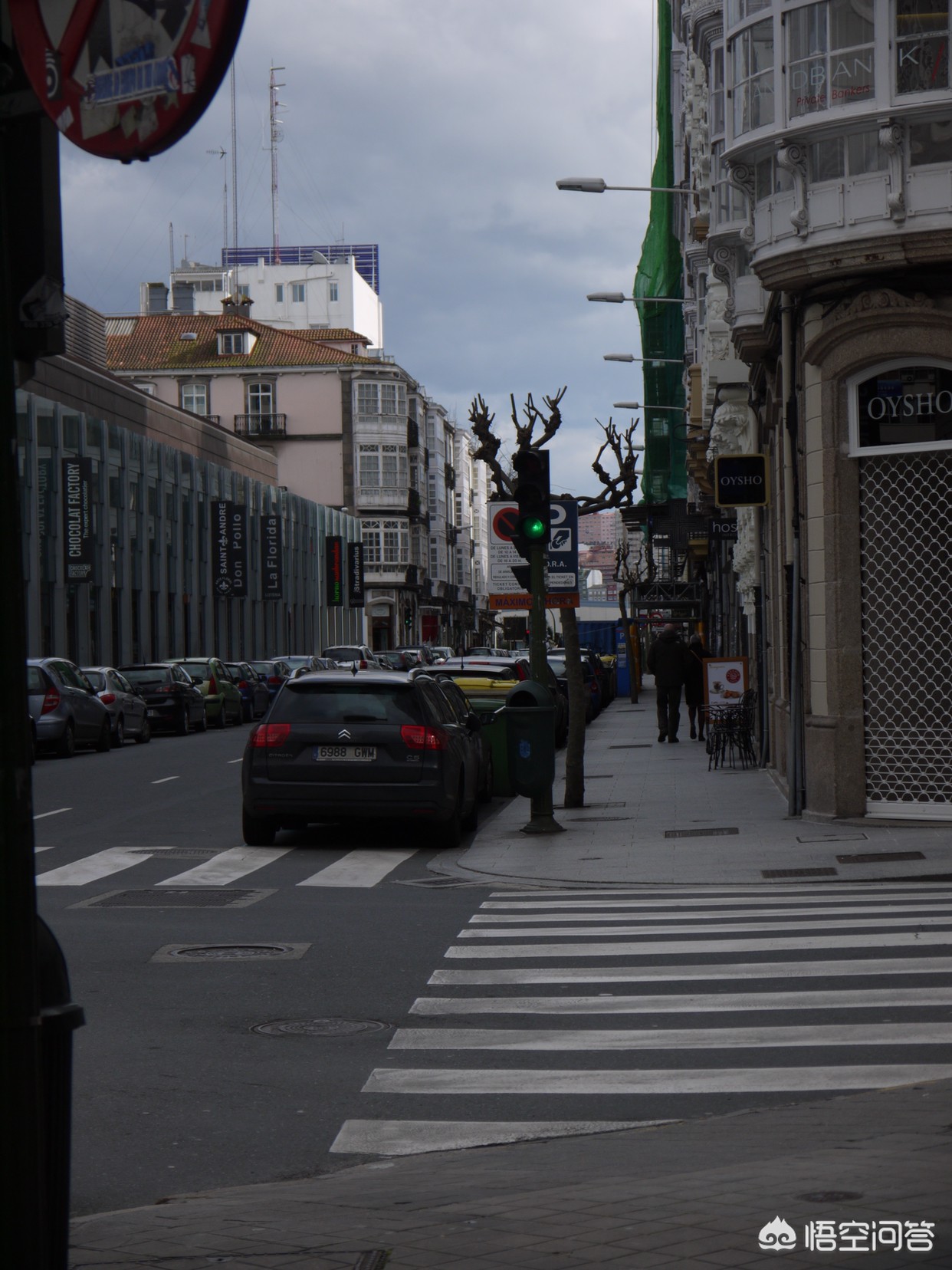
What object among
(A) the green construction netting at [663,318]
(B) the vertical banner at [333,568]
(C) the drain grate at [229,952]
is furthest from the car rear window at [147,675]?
(B) the vertical banner at [333,568]

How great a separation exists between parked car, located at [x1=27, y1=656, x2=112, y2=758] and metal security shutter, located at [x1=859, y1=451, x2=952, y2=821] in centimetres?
1689

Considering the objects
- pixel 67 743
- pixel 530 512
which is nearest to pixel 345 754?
pixel 530 512

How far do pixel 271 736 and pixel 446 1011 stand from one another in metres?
8.35

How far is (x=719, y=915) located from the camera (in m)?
11.9

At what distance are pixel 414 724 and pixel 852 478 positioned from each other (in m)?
4.68

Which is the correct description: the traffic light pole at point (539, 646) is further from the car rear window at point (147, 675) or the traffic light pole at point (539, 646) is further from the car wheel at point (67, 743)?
the car rear window at point (147, 675)

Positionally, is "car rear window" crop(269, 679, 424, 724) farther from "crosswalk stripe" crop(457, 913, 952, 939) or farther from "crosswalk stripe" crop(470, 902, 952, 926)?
"crosswalk stripe" crop(457, 913, 952, 939)

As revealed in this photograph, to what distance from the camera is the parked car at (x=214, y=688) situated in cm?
4419

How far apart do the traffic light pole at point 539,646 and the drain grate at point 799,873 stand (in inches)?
146

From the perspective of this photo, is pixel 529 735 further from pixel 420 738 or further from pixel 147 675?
pixel 147 675

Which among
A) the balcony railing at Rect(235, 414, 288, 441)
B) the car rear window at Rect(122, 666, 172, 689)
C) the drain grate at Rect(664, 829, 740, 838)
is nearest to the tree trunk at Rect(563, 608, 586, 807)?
the drain grate at Rect(664, 829, 740, 838)

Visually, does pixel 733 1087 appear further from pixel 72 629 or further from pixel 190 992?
pixel 72 629

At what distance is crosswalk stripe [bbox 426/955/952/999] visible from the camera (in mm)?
9328

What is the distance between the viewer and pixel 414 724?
16.8m
